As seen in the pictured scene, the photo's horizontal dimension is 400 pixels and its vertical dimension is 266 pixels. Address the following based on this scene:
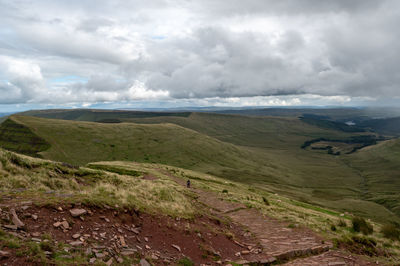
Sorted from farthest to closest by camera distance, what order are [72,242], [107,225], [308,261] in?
[308,261] → [107,225] → [72,242]

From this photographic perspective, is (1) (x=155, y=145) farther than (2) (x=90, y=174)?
Yes

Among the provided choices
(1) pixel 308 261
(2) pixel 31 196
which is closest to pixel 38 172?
(2) pixel 31 196

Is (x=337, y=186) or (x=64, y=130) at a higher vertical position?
(x=64, y=130)

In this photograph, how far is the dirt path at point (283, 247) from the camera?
1541 centimetres

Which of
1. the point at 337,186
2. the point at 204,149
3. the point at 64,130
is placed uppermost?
the point at 64,130

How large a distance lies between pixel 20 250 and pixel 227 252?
Result: 38.9 ft

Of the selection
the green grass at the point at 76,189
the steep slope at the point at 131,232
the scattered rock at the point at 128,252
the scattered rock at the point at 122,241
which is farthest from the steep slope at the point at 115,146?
the scattered rock at the point at 128,252

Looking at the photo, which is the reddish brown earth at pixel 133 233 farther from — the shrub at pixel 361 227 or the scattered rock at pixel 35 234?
the shrub at pixel 361 227

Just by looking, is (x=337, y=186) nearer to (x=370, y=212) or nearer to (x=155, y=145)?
(x=370, y=212)

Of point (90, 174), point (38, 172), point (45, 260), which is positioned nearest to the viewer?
point (45, 260)

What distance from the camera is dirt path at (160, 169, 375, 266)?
50.5 feet

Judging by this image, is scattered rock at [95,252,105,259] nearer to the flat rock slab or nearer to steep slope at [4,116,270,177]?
the flat rock slab

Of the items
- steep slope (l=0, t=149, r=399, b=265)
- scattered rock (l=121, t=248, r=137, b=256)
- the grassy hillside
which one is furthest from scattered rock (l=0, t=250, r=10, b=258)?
the grassy hillside

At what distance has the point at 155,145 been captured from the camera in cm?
17838
